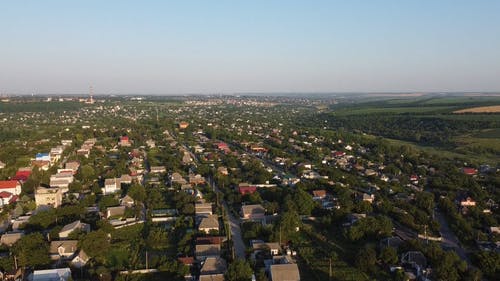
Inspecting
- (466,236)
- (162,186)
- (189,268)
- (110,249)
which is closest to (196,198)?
(162,186)

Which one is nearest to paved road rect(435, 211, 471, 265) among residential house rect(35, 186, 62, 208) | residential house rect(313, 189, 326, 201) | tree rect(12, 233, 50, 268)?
residential house rect(313, 189, 326, 201)

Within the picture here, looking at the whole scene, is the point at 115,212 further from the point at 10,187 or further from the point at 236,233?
the point at 10,187

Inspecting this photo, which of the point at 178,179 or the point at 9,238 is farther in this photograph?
the point at 178,179

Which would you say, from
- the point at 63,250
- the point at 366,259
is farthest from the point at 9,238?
the point at 366,259

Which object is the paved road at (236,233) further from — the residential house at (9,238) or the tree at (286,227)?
the residential house at (9,238)

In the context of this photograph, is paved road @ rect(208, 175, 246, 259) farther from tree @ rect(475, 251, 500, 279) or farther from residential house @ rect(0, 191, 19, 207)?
residential house @ rect(0, 191, 19, 207)
